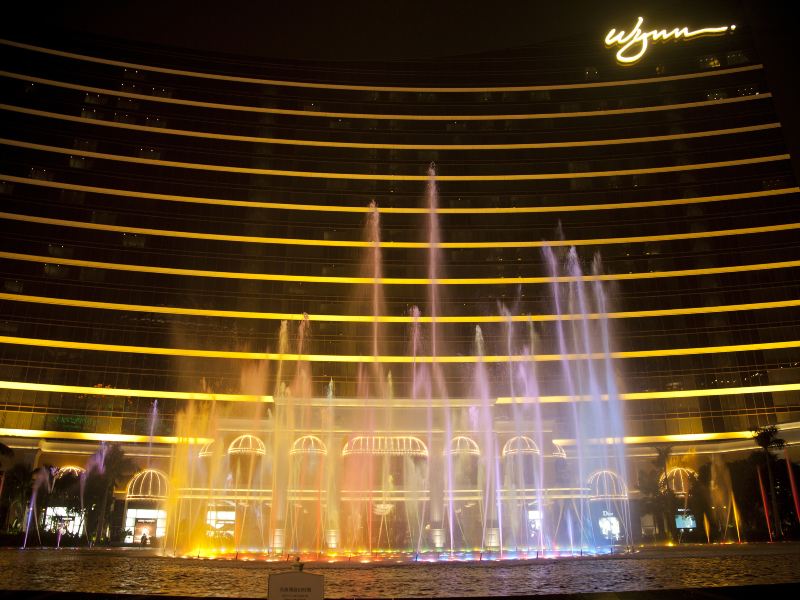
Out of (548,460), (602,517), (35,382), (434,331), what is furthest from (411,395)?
(35,382)

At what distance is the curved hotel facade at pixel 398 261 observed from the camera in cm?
6084

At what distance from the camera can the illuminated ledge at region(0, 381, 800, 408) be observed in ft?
189

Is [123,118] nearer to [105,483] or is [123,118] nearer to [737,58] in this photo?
[105,483]

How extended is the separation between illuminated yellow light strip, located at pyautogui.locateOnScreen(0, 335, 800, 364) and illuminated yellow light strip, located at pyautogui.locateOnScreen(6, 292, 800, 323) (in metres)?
3.87

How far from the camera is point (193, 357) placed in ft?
214

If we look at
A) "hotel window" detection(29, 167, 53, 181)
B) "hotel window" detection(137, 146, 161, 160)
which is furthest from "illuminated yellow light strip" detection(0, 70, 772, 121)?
"hotel window" detection(29, 167, 53, 181)

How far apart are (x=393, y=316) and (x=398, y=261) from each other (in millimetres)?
6575

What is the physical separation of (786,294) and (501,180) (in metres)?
32.5

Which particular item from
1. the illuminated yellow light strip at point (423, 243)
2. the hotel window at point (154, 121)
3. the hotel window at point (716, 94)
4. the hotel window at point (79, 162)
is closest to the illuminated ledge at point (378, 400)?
the illuminated yellow light strip at point (423, 243)

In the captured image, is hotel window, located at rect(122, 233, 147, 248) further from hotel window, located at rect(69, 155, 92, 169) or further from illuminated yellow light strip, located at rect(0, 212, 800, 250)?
hotel window, located at rect(69, 155, 92, 169)

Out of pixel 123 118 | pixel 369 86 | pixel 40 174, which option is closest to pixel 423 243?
pixel 369 86

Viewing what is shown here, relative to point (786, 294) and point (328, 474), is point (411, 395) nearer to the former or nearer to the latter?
point (328, 474)

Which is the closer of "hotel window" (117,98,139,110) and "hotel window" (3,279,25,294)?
"hotel window" (3,279,25,294)

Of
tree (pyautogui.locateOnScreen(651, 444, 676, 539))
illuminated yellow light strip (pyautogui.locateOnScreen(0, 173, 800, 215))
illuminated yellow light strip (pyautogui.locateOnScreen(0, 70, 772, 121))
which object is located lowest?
tree (pyautogui.locateOnScreen(651, 444, 676, 539))
